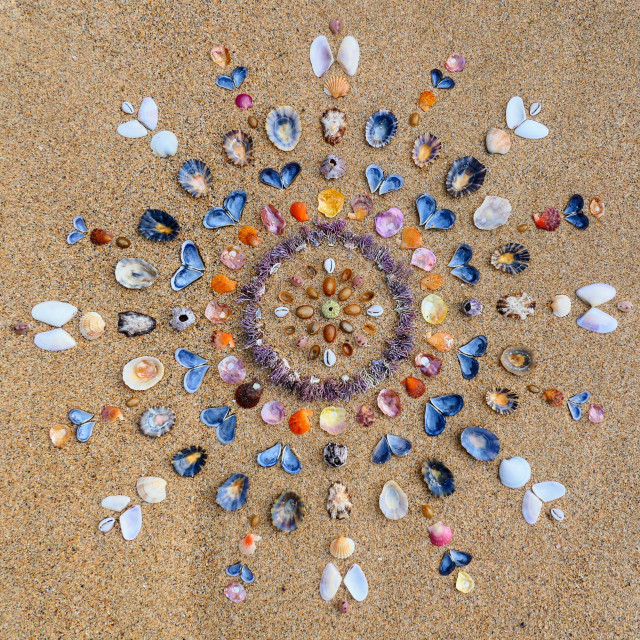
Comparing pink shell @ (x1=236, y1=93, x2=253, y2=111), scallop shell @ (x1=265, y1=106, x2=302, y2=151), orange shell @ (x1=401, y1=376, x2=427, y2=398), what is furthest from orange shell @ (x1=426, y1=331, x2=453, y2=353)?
pink shell @ (x1=236, y1=93, x2=253, y2=111)

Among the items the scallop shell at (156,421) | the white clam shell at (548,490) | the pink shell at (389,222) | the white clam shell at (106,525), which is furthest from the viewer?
the pink shell at (389,222)

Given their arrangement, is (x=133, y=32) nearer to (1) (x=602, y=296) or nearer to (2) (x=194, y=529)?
(2) (x=194, y=529)

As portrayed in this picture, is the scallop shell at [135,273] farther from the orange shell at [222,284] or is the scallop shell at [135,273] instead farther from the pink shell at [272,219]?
the pink shell at [272,219]

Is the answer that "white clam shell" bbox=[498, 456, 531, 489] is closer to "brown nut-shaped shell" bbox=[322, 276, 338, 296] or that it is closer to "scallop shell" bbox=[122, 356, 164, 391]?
"brown nut-shaped shell" bbox=[322, 276, 338, 296]

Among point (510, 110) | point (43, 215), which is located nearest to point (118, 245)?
point (43, 215)

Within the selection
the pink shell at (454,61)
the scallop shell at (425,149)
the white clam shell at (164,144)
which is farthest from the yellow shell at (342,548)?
the pink shell at (454,61)

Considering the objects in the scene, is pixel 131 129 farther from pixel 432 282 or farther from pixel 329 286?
pixel 432 282
